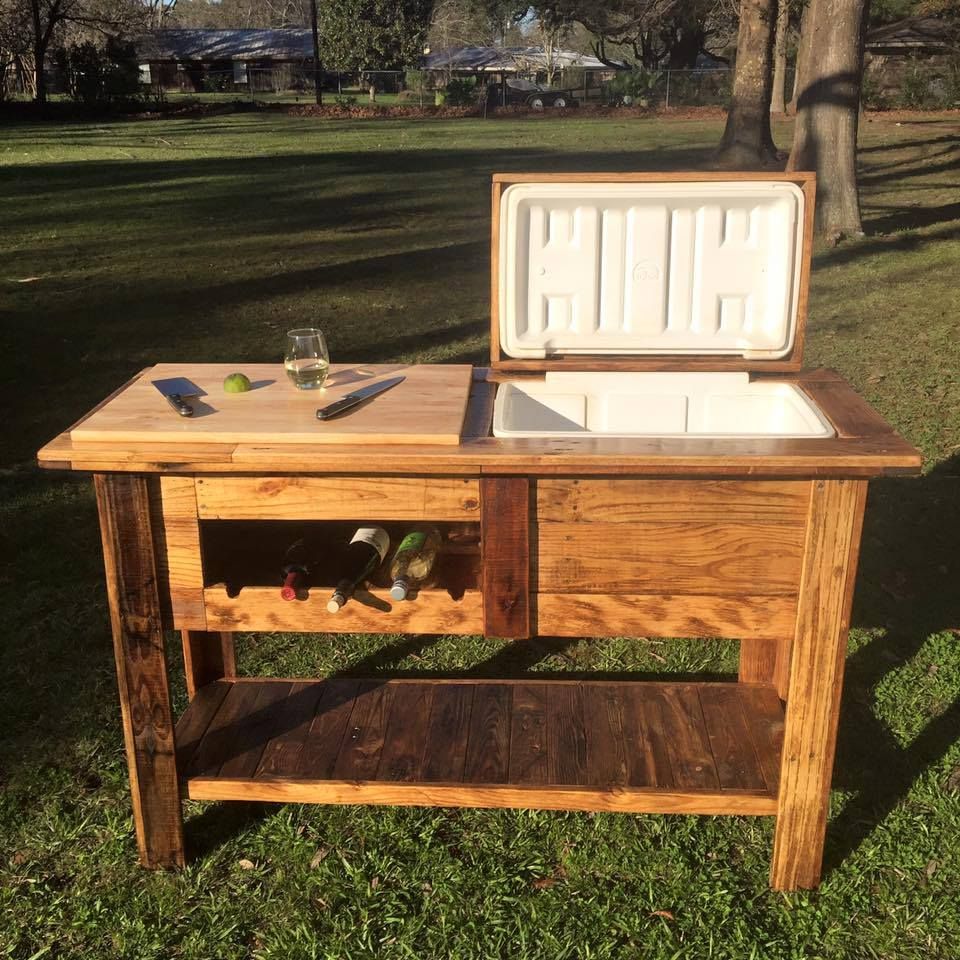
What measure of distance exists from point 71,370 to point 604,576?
5.55 metres

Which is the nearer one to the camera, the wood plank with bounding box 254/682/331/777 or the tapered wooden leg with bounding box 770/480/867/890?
the tapered wooden leg with bounding box 770/480/867/890

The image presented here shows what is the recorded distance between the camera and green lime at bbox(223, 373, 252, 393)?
2.60 m

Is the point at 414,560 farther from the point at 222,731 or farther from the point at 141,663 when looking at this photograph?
the point at 222,731

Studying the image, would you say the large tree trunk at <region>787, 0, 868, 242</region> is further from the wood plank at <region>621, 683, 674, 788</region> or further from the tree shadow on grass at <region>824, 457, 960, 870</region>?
the wood plank at <region>621, 683, 674, 788</region>

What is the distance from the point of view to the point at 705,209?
2.79m

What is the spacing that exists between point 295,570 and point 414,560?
300mm

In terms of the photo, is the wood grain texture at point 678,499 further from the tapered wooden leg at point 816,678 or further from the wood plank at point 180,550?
the wood plank at point 180,550

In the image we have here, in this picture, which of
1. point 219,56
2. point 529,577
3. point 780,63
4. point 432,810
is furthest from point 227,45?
point 529,577

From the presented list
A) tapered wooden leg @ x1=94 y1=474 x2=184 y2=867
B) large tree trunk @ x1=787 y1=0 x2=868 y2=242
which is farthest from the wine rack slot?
large tree trunk @ x1=787 y1=0 x2=868 y2=242

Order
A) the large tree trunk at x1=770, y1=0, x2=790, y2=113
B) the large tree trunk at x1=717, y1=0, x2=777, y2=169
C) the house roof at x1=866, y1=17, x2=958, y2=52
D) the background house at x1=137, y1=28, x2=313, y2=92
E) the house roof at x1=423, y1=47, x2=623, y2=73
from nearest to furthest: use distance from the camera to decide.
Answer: the large tree trunk at x1=717, y1=0, x2=777, y2=169, the large tree trunk at x1=770, y1=0, x2=790, y2=113, the house roof at x1=866, y1=17, x2=958, y2=52, the background house at x1=137, y1=28, x2=313, y2=92, the house roof at x1=423, y1=47, x2=623, y2=73

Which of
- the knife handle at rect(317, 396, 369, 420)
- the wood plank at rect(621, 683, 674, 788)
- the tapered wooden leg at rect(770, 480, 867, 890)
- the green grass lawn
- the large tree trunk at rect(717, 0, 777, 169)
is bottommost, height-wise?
the green grass lawn

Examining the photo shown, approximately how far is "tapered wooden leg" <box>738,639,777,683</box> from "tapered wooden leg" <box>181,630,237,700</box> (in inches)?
65.2

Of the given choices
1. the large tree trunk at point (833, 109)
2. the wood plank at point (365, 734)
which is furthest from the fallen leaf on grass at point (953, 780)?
the large tree trunk at point (833, 109)

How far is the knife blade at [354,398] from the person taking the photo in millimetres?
2363
